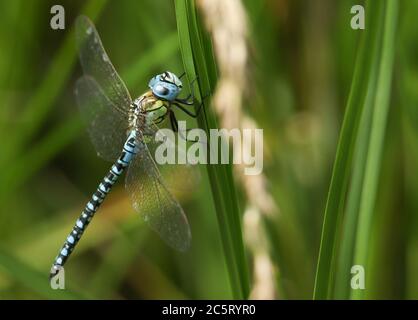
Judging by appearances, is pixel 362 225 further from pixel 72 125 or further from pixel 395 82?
pixel 72 125

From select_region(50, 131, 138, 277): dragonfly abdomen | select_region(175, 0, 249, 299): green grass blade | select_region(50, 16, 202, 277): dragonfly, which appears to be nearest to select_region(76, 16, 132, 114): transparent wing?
select_region(50, 16, 202, 277): dragonfly

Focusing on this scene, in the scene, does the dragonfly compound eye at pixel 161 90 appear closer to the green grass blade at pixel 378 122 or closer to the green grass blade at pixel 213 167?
the green grass blade at pixel 213 167

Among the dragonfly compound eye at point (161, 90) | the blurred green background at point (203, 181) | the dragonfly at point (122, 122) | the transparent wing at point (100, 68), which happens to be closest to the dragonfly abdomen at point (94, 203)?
the dragonfly at point (122, 122)

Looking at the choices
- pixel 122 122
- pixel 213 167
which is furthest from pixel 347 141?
pixel 122 122

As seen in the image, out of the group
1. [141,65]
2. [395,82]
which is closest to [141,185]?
[141,65]

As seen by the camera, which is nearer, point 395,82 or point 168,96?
point 168,96

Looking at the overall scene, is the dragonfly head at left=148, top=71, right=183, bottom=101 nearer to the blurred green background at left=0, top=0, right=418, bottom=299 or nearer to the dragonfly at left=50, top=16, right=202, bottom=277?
the dragonfly at left=50, top=16, right=202, bottom=277

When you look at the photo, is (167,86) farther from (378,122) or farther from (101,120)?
(378,122)
